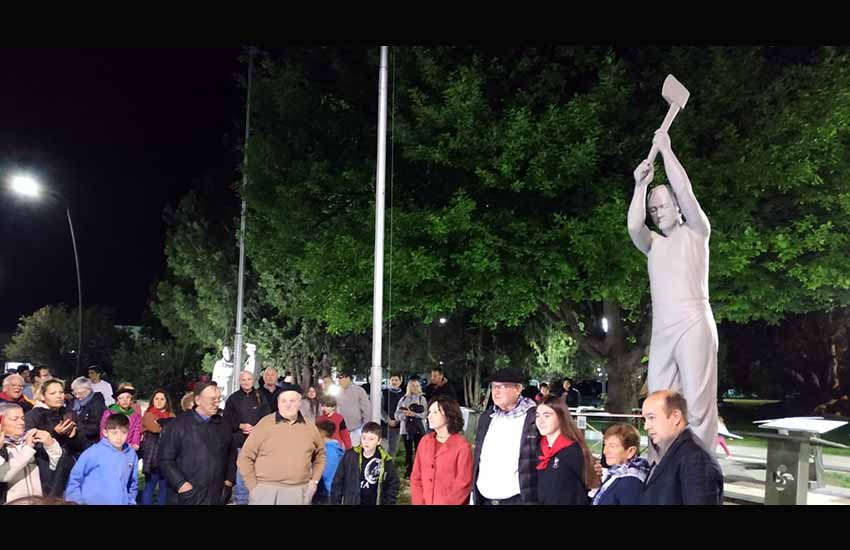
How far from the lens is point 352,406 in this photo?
1268 centimetres

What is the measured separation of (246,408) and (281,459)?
320cm

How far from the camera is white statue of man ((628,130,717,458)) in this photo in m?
7.80

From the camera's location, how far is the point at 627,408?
16.3 meters

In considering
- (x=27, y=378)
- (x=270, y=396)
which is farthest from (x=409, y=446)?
(x=27, y=378)

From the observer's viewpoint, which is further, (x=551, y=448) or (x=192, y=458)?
(x=192, y=458)

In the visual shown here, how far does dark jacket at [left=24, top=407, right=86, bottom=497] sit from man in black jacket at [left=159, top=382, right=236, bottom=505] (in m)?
0.82

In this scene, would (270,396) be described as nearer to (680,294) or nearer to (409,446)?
(409,446)

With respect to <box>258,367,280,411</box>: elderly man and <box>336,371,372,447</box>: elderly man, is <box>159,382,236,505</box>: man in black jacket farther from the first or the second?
<box>336,371,372,447</box>: elderly man

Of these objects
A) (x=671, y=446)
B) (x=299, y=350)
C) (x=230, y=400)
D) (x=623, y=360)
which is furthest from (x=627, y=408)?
(x=299, y=350)

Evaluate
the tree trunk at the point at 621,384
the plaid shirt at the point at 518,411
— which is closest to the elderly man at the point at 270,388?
the plaid shirt at the point at 518,411

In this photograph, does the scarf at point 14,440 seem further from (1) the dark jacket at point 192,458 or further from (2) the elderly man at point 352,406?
(2) the elderly man at point 352,406

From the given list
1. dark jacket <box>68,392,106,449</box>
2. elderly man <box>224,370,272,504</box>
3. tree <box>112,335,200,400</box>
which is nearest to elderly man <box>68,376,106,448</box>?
dark jacket <box>68,392,106,449</box>

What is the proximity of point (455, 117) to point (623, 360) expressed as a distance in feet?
19.7

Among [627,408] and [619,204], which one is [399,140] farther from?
[627,408]
